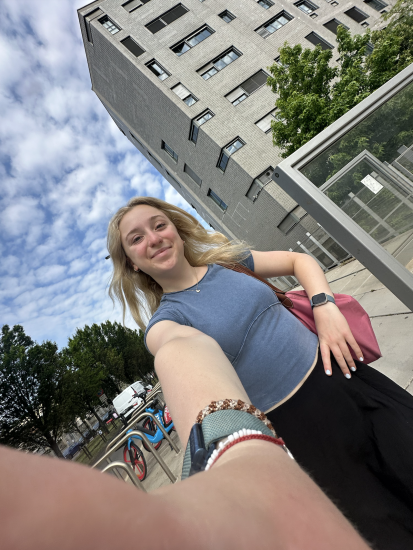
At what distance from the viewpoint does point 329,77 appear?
9383mm

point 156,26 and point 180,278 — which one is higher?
point 156,26

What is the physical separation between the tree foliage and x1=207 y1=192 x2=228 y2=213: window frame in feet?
26.8

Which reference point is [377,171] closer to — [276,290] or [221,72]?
[276,290]

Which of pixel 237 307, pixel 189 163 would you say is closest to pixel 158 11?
pixel 189 163

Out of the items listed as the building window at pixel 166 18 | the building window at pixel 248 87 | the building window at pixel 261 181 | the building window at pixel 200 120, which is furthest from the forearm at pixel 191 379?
the building window at pixel 166 18

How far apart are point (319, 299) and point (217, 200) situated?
17412mm

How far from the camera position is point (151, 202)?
2.07 meters

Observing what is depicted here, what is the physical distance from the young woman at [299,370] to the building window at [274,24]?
20.6m

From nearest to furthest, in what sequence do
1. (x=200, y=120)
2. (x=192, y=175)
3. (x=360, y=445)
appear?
(x=360, y=445) → (x=200, y=120) → (x=192, y=175)

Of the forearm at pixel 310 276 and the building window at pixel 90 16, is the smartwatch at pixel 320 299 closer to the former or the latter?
the forearm at pixel 310 276

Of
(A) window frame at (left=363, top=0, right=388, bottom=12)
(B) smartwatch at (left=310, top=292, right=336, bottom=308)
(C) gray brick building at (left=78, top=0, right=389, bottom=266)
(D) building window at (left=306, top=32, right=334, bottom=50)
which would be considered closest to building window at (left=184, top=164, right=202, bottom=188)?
(C) gray brick building at (left=78, top=0, right=389, bottom=266)

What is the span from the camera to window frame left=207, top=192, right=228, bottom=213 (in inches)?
703

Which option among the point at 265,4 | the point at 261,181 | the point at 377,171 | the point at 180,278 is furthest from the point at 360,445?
the point at 265,4

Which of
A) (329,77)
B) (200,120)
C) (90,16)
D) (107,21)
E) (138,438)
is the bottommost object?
(138,438)
